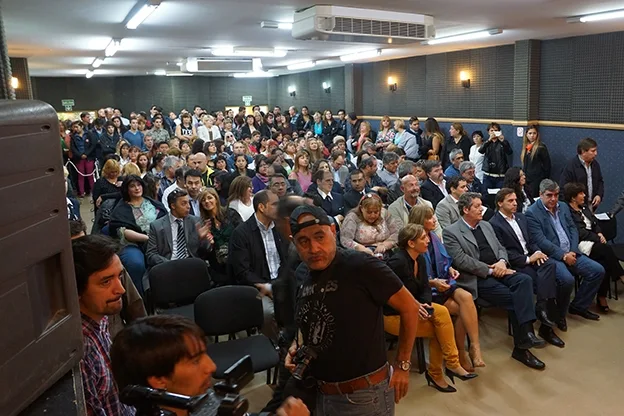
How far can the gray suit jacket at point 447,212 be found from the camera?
4.82 metres

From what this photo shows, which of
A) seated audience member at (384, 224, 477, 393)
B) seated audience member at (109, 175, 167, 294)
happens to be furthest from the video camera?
seated audience member at (109, 175, 167, 294)

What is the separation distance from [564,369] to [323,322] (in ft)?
8.66

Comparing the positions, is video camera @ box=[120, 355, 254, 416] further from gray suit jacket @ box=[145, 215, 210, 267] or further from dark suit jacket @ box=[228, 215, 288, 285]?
gray suit jacket @ box=[145, 215, 210, 267]

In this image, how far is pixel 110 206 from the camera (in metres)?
4.96

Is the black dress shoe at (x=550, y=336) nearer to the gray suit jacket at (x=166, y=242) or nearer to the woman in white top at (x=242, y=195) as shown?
the woman in white top at (x=242, y=195)

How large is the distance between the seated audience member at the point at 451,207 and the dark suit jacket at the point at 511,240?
384 mm

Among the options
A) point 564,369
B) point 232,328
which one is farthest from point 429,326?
point 232,328

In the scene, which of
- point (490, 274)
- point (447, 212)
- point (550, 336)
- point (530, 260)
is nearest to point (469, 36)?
point (447, 212)

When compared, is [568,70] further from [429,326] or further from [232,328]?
[232,328]

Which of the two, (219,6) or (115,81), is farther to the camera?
(115,81)

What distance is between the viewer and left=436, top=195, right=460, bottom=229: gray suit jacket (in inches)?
190

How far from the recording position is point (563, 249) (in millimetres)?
4742

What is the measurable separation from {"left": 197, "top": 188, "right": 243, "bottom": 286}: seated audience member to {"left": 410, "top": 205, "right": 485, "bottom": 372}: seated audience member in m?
1.58

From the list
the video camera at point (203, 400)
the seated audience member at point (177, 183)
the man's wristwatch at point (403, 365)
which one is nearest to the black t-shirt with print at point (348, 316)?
the man's wristwatch at point (403, 365)
